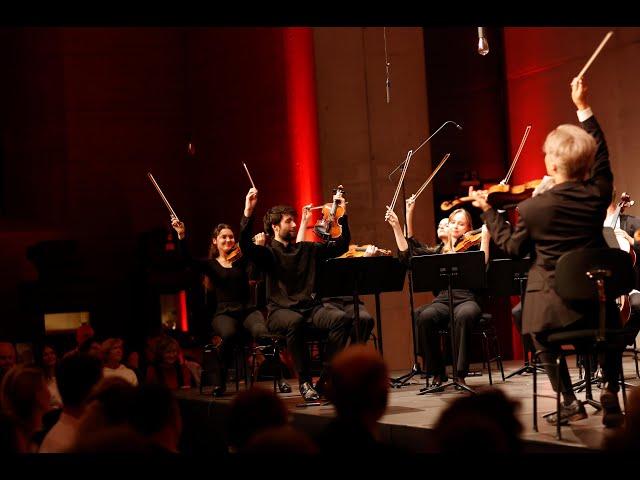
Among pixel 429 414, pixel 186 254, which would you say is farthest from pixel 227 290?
pixel 429 414

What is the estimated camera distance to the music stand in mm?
5863

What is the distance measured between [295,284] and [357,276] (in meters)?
0.68

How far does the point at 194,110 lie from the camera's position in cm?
1250

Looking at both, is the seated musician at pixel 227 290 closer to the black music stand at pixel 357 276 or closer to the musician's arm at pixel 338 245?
the musician's arm at pixel 338 245

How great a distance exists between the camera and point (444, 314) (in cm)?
666

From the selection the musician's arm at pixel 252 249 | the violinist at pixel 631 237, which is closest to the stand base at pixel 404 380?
the musician's arm at pixel 252 249

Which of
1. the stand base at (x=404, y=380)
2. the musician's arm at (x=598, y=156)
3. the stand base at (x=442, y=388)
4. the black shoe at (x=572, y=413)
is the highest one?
the musician's arm at (x=598, y=156)

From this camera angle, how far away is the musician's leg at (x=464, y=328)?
249 inches

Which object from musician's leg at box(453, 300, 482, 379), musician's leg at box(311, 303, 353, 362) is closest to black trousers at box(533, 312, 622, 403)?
musician's leg at box(453, 300, 482, 379)

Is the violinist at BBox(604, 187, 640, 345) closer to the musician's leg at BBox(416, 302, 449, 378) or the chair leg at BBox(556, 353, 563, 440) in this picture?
the musician's leg at BBox(416, 302, 449, 378)

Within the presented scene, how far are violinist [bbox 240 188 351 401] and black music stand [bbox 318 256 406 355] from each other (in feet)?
0.81

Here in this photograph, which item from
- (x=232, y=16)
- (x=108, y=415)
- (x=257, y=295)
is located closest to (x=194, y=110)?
(x=257, y=295)

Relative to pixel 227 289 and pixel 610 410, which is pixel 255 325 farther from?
pixel 610 410

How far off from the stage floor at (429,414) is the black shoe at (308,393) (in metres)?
0.08
